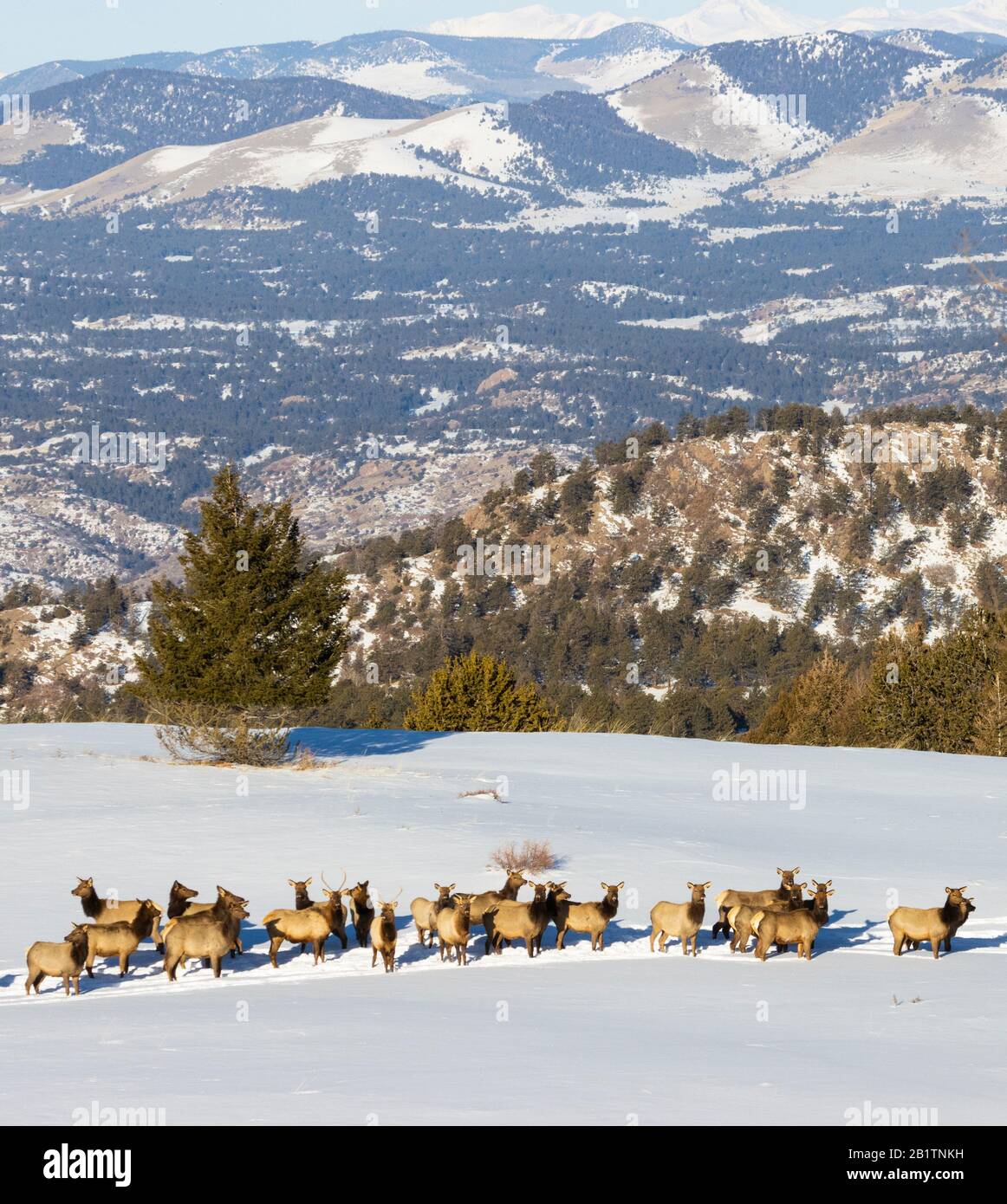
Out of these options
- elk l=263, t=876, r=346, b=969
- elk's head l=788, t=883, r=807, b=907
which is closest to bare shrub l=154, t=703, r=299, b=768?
elk l=263, t=876, r=346, b=969

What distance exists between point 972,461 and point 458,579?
3330 cm

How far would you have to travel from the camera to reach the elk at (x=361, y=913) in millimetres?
16016

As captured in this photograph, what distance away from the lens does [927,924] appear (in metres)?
15.9

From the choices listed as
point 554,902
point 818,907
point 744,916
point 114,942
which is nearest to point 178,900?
point 114,942

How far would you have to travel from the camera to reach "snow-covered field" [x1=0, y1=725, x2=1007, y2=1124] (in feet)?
36.1

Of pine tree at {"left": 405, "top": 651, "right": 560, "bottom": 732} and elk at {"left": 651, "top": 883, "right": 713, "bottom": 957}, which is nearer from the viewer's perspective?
elk at {"left": 651, "top": 883, "right": 713, "bottom": 957}

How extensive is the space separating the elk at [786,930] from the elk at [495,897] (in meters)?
2.27

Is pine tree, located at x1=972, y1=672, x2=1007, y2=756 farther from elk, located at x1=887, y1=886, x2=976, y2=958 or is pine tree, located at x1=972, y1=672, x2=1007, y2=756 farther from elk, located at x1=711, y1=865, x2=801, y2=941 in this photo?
elk, located at x1=887, y1=886, x2=976, y2=958

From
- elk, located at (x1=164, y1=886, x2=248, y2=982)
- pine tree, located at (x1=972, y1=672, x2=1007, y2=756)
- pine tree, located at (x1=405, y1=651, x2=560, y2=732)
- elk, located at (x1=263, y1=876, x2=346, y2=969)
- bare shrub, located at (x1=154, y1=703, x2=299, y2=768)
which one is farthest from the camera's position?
pine tree, located at (x1=405, y1=651, x2=560, y2=732)

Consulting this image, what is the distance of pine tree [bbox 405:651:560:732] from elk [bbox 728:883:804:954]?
2769 cm

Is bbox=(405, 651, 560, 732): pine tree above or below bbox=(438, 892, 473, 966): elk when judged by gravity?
below

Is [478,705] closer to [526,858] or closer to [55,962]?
[526,858]

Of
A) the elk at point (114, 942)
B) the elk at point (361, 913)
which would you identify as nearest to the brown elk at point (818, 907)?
the elk at point (361, 913)
